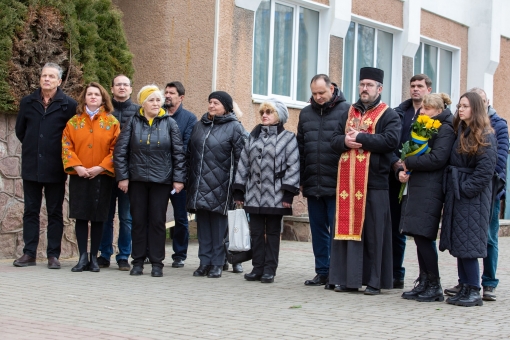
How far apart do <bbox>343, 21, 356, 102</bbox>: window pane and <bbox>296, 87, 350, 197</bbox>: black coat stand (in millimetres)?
7644

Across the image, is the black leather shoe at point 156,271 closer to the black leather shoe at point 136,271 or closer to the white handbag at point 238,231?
the black leather shoe at point 136,271

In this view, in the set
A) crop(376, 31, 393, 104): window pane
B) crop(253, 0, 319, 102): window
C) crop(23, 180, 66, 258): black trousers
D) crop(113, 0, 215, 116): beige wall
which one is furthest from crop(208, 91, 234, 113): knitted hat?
crop(376, 31, 393, 104): window pane

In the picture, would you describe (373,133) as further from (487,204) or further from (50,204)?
(50,204)

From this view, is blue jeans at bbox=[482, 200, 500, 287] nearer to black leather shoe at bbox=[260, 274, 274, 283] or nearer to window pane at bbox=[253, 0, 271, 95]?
black leather shoe at bbox=[260, 274, 274, 283]

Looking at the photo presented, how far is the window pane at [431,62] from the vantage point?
18453 millimetres

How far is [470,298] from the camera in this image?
297 inches

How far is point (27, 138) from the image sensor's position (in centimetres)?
914

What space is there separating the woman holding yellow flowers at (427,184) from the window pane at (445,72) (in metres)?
11.2

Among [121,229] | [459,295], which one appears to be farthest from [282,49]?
[459,295]

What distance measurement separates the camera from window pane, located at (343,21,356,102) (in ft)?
53.4

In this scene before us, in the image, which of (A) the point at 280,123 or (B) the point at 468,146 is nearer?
(B) the point at 468,146

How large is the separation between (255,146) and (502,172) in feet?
7.95

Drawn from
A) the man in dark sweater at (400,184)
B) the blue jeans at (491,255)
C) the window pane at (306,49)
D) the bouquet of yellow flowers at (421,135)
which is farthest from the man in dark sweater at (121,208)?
the window pane at (306,49)

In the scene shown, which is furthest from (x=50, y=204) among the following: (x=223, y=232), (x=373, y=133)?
(x=373, y=133)
